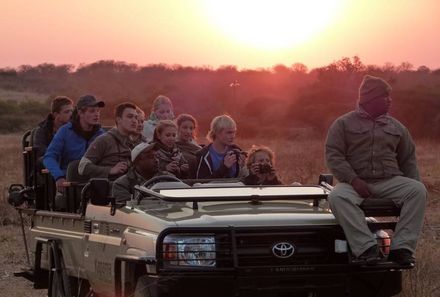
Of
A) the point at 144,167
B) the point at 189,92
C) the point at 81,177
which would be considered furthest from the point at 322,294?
the point at 189,92

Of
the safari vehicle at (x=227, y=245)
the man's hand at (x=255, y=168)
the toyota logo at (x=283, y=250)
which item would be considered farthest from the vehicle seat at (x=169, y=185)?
the toyota logo at (x=283, y=250)

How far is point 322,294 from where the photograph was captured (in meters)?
5.98

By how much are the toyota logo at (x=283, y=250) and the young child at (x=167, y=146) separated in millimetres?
2343

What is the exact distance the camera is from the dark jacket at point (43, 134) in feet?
33.3

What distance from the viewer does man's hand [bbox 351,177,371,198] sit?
6457 mm

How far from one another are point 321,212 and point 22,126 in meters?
59.8

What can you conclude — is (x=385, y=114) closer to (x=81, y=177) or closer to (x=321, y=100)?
(x=81, y=177)

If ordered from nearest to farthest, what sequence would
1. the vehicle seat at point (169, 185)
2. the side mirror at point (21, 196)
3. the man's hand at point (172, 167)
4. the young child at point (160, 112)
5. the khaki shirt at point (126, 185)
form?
the vehicle seat at point (169, 185)
the khaki shirt at point (126, 185)
the man's hand at point (172, 167)
the side mirror at point (21, 196)
the young child at point (160, 112)

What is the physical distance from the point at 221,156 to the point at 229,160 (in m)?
0.17

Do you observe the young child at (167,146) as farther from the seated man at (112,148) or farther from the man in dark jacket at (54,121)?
the man in dark jacket at (54,121)

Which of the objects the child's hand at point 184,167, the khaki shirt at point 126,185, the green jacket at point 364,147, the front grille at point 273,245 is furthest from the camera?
the child's hand at point 184,167

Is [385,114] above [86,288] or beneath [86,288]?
above

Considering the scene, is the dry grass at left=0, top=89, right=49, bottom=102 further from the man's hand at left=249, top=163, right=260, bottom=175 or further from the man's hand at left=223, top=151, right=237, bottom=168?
the man's hand at left=249, top=163, right=260, bottom=175

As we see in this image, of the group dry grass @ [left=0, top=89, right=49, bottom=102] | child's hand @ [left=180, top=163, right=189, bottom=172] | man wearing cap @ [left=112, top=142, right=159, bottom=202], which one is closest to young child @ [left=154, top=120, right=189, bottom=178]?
child's hand @ [left=180, top=163, right=189, bottom=172]
